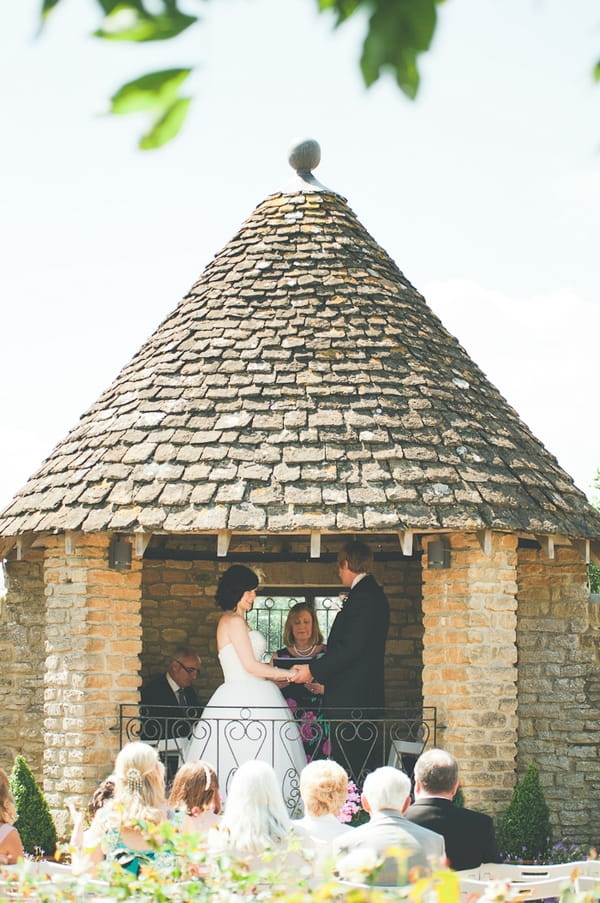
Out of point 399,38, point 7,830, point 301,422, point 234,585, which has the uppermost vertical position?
point 301,422

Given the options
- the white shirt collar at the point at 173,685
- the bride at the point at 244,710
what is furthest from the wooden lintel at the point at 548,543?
the white shirt collar at the point at 173,685

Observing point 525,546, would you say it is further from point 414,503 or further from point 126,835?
point 126,835

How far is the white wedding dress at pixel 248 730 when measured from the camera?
8422 mm

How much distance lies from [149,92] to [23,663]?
27.3 feet

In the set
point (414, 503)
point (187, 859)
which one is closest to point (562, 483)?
point (414, 503)

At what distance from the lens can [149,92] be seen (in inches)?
77.6

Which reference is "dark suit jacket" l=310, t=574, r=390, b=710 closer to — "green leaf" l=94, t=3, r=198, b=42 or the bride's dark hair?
the bride's dark hair

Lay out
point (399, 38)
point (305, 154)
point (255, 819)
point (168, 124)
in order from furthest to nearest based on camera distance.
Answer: point (305, 154)
point (255, 819)
point (168, 124)
point (399, 38)

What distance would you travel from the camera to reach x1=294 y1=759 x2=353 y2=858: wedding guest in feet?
18.4

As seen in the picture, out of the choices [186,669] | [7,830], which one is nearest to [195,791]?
[7,830]

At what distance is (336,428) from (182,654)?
9.03 feet

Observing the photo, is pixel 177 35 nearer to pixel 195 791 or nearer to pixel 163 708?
pixel 195 791

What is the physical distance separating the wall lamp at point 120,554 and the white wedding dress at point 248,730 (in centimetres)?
92

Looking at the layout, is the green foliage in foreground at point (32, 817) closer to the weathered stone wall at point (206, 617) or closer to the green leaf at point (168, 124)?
the weathered stone wall at point (206, 617)
